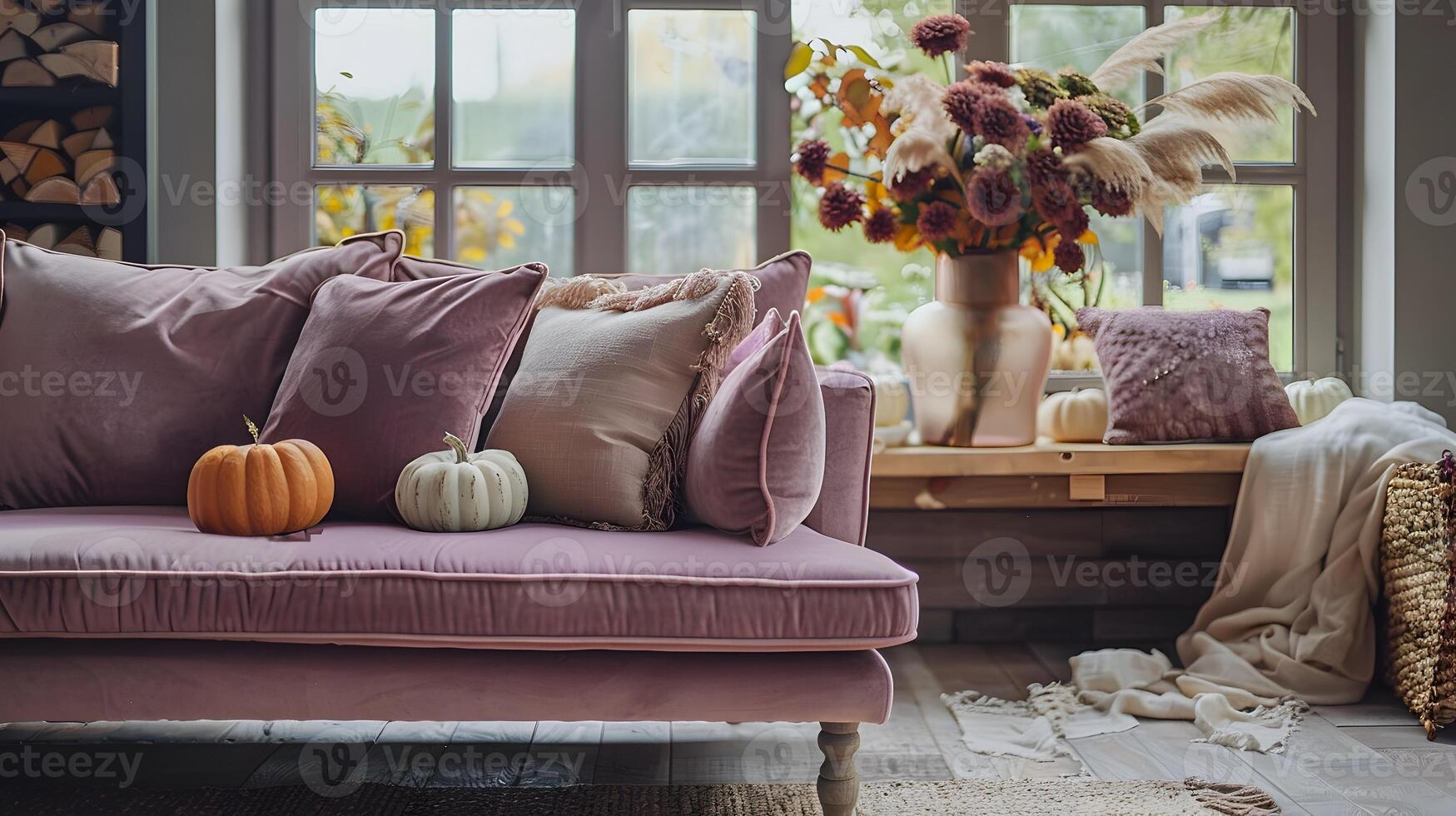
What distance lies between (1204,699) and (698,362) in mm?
1247

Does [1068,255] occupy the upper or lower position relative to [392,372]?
upper

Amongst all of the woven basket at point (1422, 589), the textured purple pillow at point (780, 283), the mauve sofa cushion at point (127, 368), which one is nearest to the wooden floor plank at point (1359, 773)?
the woven basket at point (1422, 589)

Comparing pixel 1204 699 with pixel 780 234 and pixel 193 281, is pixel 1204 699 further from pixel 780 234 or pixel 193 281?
pixel 193 281

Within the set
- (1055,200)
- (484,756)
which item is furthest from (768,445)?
(1055,200)

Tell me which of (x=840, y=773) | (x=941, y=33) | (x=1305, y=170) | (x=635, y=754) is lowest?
(x=635, y=754)

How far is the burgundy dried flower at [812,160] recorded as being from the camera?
249cm

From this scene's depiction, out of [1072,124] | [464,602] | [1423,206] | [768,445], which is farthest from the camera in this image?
[1423,206]

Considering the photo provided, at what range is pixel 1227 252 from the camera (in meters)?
2.94

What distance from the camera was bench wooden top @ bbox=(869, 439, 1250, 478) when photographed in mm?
2426

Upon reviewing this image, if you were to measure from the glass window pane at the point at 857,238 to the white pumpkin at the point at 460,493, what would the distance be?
4.33 ft

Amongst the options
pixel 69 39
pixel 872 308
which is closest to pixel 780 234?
pixel 69 39

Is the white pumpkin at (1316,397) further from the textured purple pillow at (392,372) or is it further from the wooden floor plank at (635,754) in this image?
the textured purple pillow at (392,372)

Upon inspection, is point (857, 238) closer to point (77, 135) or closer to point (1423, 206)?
point (1423, 206)

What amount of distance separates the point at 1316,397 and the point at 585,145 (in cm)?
201
